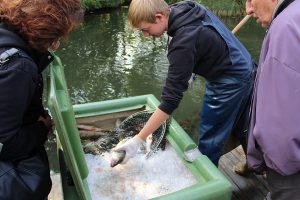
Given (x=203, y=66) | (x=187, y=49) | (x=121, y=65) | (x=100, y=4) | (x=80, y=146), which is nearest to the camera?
(x=80, y=146)

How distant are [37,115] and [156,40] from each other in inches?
256

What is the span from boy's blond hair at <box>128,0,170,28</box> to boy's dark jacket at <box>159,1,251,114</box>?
0.09 m

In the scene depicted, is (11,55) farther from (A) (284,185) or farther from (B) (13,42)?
(A) (284,185)

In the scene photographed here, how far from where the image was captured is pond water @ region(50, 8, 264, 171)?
17.7 feet

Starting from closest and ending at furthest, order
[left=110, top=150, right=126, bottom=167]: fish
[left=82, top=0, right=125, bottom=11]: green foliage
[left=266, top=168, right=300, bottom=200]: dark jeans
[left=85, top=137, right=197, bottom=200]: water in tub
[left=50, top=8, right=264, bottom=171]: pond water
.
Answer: [left=266, top=168, right=300, bottom=200]: dark jeans < [left=85, top=137, right=197, bottom=200]: water in tub < [left=110, top=150, right=126, bottom=167]: fish < [left=50, top=8, right=264, bottom=171]: pond water < [left=82, top=0, right=125, bottom=11]: green foliage

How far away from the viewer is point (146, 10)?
1912 millimetres

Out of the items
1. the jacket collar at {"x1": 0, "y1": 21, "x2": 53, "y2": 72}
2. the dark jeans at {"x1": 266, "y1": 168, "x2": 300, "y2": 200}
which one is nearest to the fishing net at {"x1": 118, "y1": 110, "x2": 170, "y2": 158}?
the dark jeans at {"x1": 266, "y1": 168, "x2": 300, "y2": 200}

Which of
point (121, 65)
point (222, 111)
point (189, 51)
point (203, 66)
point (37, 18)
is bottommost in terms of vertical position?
point (121, 65)

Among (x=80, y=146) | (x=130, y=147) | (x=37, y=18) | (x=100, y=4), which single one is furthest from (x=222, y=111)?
(x=100, y=4)

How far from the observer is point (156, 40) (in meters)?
7.88

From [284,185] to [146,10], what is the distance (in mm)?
1125

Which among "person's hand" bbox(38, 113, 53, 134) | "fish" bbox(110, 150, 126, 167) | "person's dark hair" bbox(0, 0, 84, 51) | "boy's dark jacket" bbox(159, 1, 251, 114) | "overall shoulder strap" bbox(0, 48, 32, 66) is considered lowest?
"fish" bbox(110, 150, 126, 167)

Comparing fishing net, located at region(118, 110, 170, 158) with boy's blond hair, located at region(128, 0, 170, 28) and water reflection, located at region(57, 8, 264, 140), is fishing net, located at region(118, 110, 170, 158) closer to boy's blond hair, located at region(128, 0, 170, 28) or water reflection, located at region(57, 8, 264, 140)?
boy's blond hair, located at region(128, 0, 170, 28)

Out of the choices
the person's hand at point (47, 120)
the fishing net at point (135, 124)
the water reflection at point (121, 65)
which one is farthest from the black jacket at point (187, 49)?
the water reflection at point (121, 65)
